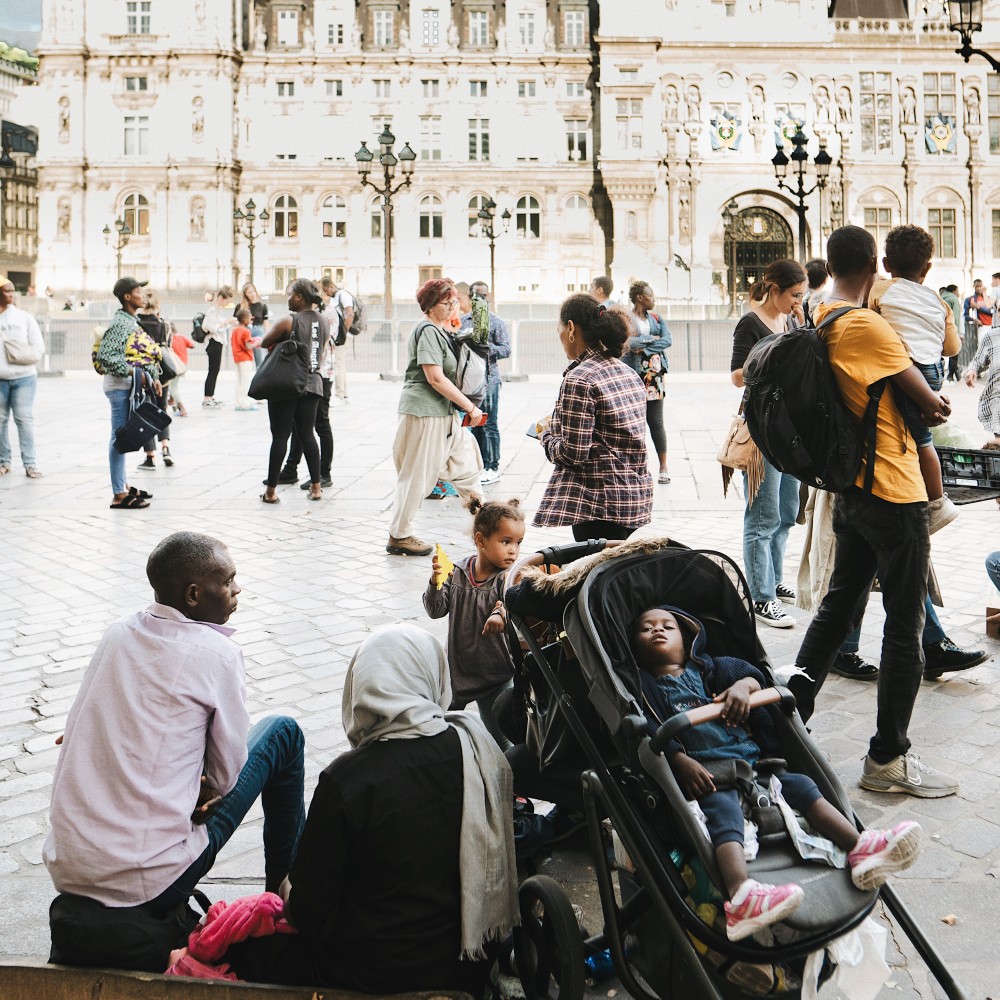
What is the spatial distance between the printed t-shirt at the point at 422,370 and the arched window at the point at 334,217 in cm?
3899

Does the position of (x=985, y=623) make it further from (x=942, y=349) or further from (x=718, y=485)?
(x=718, y=485)

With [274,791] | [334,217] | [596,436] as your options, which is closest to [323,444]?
[596,436]

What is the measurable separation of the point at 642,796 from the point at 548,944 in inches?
14.7

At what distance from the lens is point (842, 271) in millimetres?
3811

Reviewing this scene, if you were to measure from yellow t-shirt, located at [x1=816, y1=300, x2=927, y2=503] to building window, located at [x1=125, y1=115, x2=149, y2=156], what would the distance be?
149 feet

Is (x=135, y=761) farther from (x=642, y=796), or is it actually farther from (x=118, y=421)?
(x=118, y=421)

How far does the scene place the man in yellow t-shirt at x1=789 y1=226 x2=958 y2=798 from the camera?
3.59 meters

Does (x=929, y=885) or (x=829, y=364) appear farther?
(x=829, y=364)

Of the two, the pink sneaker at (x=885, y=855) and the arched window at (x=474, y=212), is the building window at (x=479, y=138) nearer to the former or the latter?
the arched window at (x=474, y=212)

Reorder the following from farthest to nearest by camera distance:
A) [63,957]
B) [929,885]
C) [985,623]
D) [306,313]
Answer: [306,313]
[985,623]
[929,885]
[63,957]

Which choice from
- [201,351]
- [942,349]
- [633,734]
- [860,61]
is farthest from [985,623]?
[860,61]

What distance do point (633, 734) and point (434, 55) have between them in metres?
45.5

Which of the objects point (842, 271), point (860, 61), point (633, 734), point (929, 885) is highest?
point (860, 61)

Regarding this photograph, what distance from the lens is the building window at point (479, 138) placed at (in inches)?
1734
